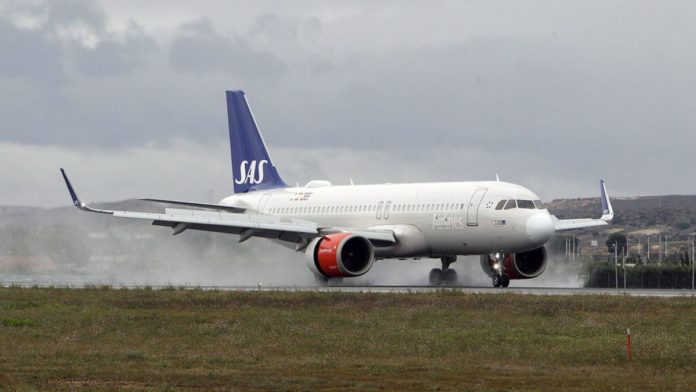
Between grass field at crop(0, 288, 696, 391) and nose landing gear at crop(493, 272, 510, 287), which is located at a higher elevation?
nose landing gear at crop(493, 272, 510, 287)

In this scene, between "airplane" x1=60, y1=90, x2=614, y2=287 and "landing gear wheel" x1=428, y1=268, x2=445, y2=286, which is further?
"landing gear wheel" x1=428, y1=268, x2=445, y2=286

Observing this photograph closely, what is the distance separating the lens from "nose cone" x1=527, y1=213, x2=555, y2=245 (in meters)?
55.7

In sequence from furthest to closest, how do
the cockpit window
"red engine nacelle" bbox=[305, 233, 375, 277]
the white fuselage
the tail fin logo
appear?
the tail fin logo, "red engine nacelle" bbox=[305, 233, 375, 277], the cockpit window, the white fuselage

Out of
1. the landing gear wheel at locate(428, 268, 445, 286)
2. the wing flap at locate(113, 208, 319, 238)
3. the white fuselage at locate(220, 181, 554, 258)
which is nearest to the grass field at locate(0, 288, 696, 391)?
the white fuselage at locate(220, 181, 554, 258)

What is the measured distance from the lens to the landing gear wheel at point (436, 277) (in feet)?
212

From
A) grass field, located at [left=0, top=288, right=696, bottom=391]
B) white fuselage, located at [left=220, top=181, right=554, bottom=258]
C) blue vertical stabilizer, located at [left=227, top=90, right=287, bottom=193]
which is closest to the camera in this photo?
grass field, located at [left=0, top=288, right=696, bottom=391]

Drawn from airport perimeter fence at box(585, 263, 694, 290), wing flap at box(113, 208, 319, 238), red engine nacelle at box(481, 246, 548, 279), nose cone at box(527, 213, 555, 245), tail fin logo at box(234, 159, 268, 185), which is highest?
tail fin logo at box(234, 159, 268, 185)

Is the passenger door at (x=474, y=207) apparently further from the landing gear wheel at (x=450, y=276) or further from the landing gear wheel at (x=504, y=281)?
the landing gear wheel at (x=450, y=276)

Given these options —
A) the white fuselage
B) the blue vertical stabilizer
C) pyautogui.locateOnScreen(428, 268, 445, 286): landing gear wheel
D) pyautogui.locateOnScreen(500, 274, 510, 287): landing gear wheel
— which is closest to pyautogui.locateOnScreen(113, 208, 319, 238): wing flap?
the white fuselage

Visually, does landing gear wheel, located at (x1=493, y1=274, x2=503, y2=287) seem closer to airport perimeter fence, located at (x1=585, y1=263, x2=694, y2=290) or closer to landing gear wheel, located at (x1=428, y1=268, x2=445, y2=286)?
landing gear wheel, located at (x1=428, y1=268, x2=445, y2=286)

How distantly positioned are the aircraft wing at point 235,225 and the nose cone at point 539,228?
726cm

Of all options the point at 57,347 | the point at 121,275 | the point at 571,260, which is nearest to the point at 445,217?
the point at 571,260

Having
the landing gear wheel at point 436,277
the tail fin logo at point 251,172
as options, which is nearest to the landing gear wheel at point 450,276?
the landing gear wheel at point 436,277

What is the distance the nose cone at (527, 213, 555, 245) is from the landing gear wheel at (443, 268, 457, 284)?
8.62 m
